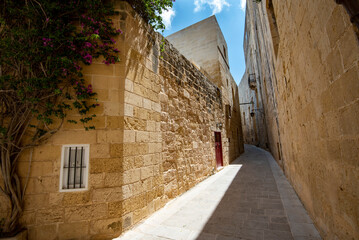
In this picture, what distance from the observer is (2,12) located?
2391 mm

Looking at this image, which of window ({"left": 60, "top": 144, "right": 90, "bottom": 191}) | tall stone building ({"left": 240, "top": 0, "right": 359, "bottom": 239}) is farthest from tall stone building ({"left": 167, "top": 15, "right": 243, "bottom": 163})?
window ({"left": 60, "top": 144, "right": 90, "bottom": 191})

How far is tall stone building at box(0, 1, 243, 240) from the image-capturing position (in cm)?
231

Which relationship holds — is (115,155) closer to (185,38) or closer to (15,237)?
(15,237)

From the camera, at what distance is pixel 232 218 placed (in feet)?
9.32

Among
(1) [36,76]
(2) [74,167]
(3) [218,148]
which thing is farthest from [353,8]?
(3) [218,148]

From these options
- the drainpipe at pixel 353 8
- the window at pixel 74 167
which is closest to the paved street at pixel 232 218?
the window at pixel 74 167

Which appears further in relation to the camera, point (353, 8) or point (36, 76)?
point (36, 76)

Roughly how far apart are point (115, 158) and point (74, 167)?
60 cm

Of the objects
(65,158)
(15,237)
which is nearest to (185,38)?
(65,158)


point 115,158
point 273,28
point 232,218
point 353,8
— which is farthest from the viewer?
point 273,28

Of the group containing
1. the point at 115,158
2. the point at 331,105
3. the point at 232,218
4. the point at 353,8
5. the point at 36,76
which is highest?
the point at 36,76

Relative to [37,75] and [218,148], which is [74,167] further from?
[218,148]

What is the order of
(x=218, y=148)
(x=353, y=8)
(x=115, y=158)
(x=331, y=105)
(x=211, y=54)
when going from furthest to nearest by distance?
(x=211, y=54), (x=218, y=148), (x=115, y=158), (x=331, y=105), (x=353, y=8)

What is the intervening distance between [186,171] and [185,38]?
1096cm
